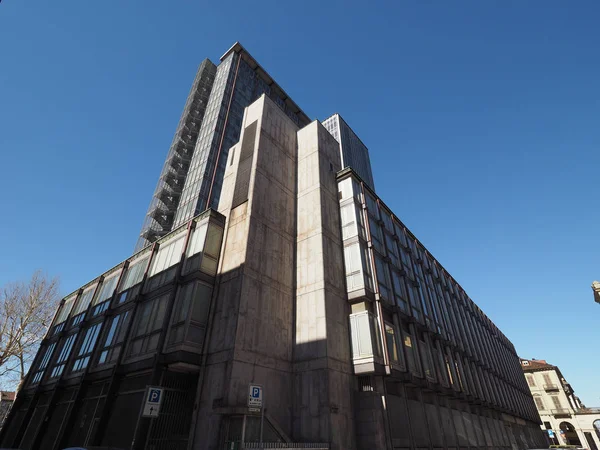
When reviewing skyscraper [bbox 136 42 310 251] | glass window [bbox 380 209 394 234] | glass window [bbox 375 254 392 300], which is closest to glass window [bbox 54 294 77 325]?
skyscraper [bbox 136 42 310 251]

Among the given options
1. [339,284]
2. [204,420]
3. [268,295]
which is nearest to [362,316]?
[339,284]

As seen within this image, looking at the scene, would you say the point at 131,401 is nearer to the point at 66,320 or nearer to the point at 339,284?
the point at 339,284

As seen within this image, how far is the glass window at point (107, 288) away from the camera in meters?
22.9

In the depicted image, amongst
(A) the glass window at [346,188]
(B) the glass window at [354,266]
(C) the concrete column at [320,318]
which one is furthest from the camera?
(A) the glass window at [346,188]

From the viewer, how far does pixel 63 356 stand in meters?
22.7

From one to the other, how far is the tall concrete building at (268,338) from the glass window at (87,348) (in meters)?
0.18

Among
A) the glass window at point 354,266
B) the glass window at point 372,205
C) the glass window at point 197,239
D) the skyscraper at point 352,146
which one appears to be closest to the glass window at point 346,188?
the glass window at point 372,205

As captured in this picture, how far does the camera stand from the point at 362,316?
17453mm

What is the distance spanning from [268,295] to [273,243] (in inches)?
132

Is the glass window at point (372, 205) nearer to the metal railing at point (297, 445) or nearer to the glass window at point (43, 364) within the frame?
the metal railing at point (297, 445)

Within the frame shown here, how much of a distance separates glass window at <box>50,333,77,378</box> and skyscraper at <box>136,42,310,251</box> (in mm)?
22319

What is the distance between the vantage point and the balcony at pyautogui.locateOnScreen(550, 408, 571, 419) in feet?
192

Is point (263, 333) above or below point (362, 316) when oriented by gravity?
below

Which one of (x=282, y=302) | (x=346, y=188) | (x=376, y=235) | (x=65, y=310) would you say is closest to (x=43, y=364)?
(x=65, y=310)
